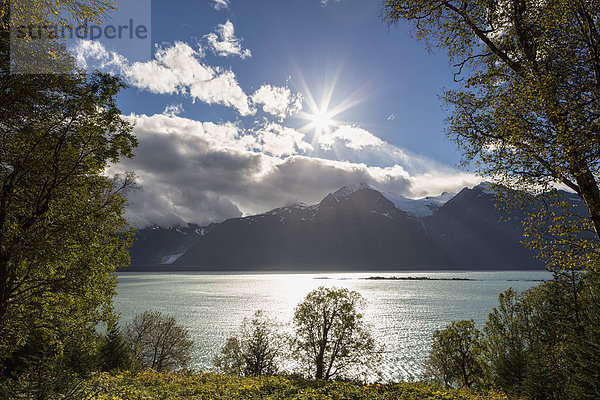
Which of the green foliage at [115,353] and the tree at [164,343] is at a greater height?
the green foliage at [115,353]

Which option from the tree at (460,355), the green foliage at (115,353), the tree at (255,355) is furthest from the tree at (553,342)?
the green foliage at (115,353)

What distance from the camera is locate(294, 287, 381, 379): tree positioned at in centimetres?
3759

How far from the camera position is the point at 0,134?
32.5 feet

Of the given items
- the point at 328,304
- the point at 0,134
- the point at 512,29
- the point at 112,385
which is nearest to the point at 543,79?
the point at 512,29

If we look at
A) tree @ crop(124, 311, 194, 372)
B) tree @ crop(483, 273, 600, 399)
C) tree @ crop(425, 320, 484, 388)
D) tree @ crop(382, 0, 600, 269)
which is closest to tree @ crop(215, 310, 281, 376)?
tree @ crop(124, 311, 194, 372)

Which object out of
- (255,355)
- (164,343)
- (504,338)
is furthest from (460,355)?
(164,343)

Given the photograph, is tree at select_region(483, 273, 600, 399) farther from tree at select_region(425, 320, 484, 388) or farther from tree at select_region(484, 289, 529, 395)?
tree at select_region(425, 320, 484, 388)

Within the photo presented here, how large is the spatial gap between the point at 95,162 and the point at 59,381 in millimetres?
7591

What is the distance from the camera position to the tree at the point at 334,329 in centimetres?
3759

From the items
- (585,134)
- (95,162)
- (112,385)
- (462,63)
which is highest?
(462,63)

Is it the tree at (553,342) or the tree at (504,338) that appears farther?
the tree at (504,338)

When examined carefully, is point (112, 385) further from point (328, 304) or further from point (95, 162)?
point (328, 304)

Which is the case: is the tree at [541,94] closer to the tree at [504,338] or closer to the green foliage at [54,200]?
the green foliage at [54,200]

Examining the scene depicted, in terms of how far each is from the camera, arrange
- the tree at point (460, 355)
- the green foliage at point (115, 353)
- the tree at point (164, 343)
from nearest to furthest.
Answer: the green foliage at point (115, 353)
the tree at point (460, 355)
the tree at point (164, 343)
